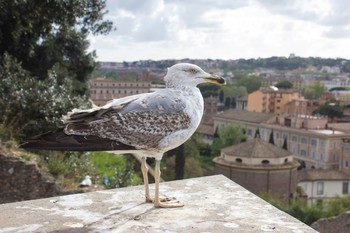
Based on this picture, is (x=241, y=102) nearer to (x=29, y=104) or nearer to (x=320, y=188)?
(x=320, y=188)

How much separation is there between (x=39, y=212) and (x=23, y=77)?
17.3 ft

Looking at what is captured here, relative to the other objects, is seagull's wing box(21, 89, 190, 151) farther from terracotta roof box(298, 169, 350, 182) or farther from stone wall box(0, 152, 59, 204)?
terracotta roof box(298, 169, 350, 182)

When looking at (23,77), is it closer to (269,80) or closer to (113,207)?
(113,207)

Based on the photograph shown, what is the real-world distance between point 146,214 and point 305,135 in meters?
36.8

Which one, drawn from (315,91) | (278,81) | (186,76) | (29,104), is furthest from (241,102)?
(186,76)

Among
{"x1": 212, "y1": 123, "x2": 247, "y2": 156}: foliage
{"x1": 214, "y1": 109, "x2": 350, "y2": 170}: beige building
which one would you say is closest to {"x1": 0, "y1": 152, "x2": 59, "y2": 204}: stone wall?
{"x1": 214, "y1": 109, "x2": 350, "y2": 170}: beige building

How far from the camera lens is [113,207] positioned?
291cm

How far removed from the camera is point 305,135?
1492 inches

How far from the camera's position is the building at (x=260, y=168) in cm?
2491

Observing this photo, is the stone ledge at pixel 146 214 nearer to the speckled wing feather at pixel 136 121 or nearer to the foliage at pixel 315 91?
the speckled wing feather at pixel 136 121

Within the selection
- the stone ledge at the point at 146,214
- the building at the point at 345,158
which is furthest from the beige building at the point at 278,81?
the stone ledge at the point at 146,214

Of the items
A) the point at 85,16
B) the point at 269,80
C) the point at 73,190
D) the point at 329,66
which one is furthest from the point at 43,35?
the point at 329,66

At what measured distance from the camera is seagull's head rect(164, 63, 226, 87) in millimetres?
2824

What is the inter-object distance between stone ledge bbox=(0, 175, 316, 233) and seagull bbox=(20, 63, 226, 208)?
379 mm
